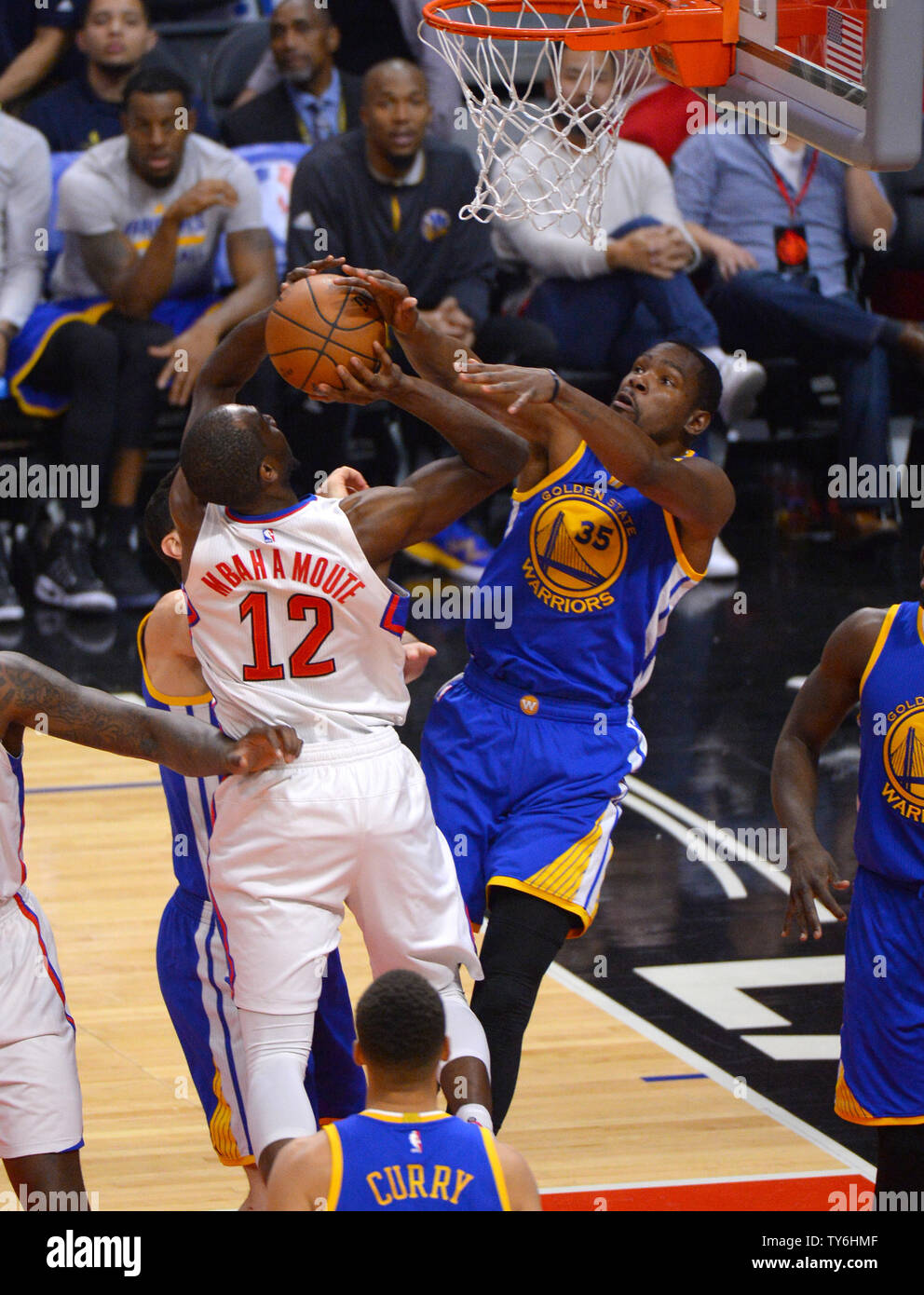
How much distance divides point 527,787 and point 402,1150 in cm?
180

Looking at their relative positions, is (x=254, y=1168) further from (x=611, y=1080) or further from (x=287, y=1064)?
(x=611, y=1080)

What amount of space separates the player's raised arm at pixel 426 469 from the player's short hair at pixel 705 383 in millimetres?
766

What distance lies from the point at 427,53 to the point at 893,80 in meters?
7.73

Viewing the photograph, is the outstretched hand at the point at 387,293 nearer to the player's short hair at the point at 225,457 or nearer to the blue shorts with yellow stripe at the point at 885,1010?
the player's short hair at the point at 225,457

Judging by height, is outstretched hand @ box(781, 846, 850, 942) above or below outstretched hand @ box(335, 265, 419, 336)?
below

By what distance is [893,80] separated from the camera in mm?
3963

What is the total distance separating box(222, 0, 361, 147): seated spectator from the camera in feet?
35.7

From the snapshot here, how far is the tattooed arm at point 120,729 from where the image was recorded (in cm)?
371

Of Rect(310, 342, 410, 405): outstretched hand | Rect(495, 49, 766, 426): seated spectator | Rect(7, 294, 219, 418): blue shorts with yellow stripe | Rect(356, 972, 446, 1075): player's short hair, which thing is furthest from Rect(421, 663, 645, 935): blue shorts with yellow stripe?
Rect(495, 49, 766, 426): seated spectator

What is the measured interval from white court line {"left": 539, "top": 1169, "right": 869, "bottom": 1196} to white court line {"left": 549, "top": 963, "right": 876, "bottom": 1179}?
0.32 feet

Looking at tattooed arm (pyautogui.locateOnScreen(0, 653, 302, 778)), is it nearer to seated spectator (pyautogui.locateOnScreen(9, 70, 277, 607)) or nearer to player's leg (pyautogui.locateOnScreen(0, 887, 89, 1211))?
player's leg (pyautogui.locateOnScreen(0, 887, 89, 1211))

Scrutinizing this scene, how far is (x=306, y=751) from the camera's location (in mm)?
3914

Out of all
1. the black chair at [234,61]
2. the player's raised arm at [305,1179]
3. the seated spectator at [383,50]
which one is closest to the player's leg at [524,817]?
the player's raised arm at [305,1179]

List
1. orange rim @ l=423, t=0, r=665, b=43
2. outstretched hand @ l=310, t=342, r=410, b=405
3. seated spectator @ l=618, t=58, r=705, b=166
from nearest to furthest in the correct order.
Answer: outstretched hand @ l=310, t=342, r=410, b=405 → orange rim @ l=423, t=0, r=665, b=43 → seated spectator @ l=618, t=58, r=705, b=166
